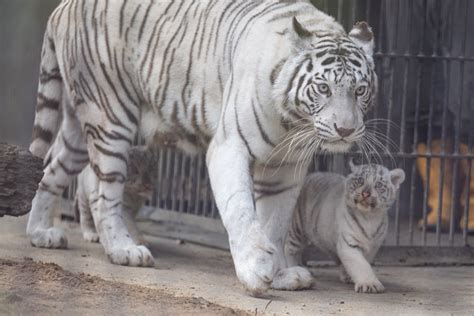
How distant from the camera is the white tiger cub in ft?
15.3

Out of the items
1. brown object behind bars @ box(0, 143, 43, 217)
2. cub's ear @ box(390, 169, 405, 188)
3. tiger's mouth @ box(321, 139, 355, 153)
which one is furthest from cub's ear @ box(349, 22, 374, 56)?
brown object behind bars @ box(0, 143, 43, 217)

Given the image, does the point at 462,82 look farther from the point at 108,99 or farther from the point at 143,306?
the point at 143,306

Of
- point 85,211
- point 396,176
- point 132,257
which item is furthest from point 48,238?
point 396,176

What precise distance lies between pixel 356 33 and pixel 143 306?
1621 millimetres

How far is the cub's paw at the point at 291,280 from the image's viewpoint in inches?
171

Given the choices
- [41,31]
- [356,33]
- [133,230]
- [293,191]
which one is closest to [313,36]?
[356,33]

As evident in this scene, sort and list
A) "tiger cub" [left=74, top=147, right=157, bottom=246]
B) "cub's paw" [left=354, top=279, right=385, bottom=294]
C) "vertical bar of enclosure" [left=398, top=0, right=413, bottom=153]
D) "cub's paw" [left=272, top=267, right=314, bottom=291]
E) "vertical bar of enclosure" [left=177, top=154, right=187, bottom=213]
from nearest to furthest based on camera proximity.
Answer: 1. "cub's paw" [left=272, top=267, right=314, bottom=291]
2. "cub's paw" [left=354, top=279, right=385, bottom=294]
3. "tiger cub" [left=74, top=147, right=157, bottom=246]
4. "vertical bar of enclosure" [left=398, top=0, right=413, bottom=153]
5. "vertical bar of enclosure" [left=177, top=154, right=187, bottom=213]

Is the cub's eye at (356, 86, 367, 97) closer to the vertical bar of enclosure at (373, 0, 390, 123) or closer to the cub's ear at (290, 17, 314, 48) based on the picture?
the cub's ear at (290, 17, 314, 48)

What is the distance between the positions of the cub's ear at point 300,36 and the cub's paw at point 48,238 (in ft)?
5.67

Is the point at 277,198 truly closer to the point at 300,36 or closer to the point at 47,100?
the point at 300,36

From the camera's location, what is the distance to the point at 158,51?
504 centimetres

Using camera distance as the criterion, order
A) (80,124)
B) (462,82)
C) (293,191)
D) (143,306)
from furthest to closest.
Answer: (462,82) < (80,124) < (293,191) < (143,306)

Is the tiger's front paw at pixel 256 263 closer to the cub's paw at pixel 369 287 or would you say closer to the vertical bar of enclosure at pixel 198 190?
the cub's paw at pixel 369 287

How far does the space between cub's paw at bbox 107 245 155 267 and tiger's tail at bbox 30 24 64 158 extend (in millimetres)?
819
